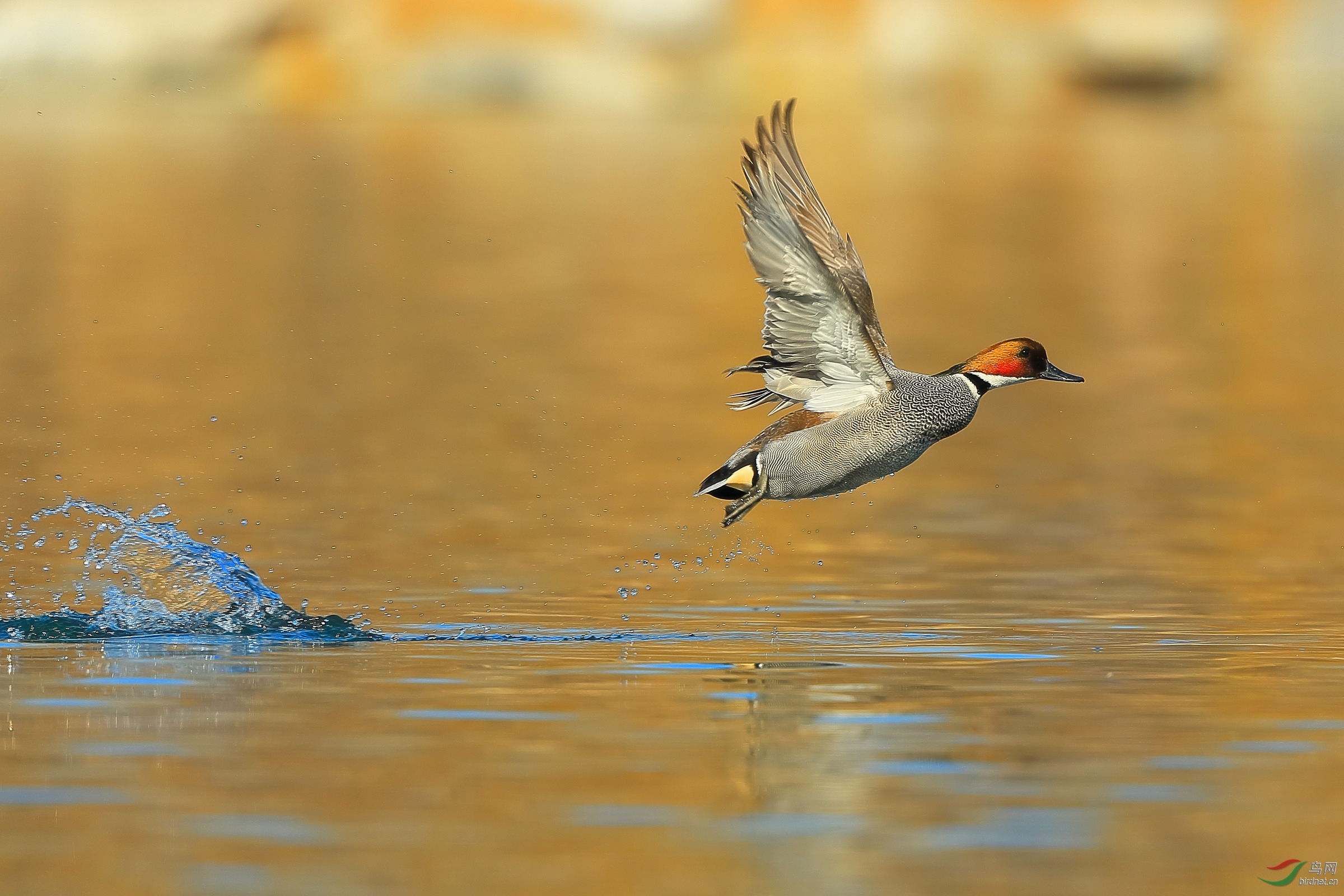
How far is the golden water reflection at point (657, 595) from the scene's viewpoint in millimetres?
7023

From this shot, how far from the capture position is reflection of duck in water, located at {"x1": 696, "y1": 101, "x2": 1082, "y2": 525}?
10289 mm

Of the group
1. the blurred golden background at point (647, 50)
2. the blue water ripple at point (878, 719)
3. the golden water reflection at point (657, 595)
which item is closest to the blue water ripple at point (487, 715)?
the golden water reflection at point (657, 595)

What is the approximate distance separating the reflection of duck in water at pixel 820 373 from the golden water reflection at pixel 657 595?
619mm

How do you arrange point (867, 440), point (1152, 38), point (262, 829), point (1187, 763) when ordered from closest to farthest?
1. point (262, 829)
2. point (1187, 763)
3. point (867, 440)
4. point (1152, 38)

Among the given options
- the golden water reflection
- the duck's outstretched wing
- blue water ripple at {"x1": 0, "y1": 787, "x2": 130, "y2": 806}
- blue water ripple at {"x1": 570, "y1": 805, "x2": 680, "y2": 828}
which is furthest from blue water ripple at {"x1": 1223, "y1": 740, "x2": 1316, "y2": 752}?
blue water ripple at {"x1": 0, "y1": 787, "x2": 130, "y2": 806}

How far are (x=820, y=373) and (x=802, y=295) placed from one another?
1.55ft

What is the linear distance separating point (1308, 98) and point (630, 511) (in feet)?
217

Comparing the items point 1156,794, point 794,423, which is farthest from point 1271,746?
point 794,423

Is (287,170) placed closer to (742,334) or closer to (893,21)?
(893,21)

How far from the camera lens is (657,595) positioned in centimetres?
1152

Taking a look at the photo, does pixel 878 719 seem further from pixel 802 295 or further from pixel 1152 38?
pixel 1152 38

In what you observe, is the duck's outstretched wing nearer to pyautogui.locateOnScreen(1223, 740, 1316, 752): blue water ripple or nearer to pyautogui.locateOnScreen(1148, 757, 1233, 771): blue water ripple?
pyautogui.locateOnScreen(1223, 740, 1316, 752): blue water ripple

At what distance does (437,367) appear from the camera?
2091 cm

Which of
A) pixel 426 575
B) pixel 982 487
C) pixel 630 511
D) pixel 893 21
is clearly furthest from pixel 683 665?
pixel 893 21
